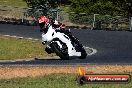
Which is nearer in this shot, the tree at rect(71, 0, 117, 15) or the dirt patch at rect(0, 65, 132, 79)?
the dirt patch at rect(0, 65, 132, 79)

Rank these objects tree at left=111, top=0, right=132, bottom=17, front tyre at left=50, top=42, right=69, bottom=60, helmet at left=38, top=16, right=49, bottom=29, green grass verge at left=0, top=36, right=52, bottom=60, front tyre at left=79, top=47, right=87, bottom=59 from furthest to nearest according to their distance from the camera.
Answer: tree at left=111, top=0, right=132, bottom=17, green grass verge at left=0, top=36, right=52, bottom=60, front tyre at left=79, top=47, right=87, bottom=59, front tyre at left=50, top=42, right=69, bottom=60, helmet at left=38, top=16, right=49, bottom=29

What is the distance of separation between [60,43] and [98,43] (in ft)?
30.4

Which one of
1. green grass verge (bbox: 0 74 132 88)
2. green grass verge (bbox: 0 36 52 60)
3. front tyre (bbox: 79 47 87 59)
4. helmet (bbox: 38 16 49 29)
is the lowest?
green grass verge (bbox: 0 36 52 60)

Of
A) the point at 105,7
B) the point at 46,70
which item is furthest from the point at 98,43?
the point at 105,7

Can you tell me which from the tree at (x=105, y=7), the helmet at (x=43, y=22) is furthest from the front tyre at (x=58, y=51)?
the tree at (x=105, y=7)

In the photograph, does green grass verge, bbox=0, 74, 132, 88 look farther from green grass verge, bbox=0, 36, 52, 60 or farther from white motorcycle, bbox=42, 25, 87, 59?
green grass verge, bbox=0, 36, 52, 60

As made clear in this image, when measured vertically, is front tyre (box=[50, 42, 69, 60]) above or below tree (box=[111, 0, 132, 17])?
above

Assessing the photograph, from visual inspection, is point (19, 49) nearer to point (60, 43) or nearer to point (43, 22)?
point (60, 43)

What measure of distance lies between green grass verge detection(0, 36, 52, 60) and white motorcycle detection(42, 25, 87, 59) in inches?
127

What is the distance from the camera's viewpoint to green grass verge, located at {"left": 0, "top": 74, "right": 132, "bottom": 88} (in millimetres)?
14109

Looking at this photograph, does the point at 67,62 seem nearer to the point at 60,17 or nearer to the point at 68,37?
the point at 68,37

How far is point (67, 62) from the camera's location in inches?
851

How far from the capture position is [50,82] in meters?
15.3

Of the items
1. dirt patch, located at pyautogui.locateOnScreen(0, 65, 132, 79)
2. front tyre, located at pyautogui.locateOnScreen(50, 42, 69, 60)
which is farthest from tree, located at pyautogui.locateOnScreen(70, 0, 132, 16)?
dirt patch, located at pyautogui.locateOnScreen(0, 65, 132, 79)
